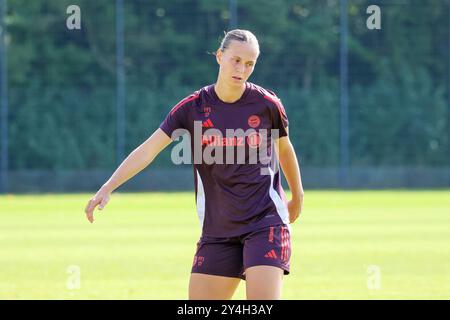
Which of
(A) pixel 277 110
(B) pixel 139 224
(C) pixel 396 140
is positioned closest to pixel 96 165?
(C) pixel 396 140

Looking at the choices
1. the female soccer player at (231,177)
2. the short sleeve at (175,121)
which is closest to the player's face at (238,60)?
the female soccer player at (231,177)

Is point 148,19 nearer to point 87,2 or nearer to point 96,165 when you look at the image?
point 87,2

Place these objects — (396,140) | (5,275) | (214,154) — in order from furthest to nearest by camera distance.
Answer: (396,140)
(5,275)
(214,154)

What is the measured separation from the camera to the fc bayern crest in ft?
20.8

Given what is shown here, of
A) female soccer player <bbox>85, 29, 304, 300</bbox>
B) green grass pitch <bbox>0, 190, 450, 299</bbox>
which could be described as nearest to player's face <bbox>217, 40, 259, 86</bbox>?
female soccer player <bbox>85, 29, 304, 300</bbox>

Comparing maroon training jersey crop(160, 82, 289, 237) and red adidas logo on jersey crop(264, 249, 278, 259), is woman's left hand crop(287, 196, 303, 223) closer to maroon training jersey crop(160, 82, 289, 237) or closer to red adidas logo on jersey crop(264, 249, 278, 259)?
maroon training jersey crop(160, 82, 289, 237)

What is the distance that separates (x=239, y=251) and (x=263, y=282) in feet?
1.18

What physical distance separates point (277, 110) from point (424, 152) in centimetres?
2918

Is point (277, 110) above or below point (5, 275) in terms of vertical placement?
above

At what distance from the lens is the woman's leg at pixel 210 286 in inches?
249

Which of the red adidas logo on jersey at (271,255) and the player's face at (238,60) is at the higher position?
the player's face at (238,60)

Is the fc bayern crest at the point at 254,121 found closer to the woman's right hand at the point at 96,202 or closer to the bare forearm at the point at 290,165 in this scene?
the bare forearm at the point at 290,165

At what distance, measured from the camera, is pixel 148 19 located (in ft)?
112

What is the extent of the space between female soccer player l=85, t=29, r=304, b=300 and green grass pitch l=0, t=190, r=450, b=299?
3.63m
